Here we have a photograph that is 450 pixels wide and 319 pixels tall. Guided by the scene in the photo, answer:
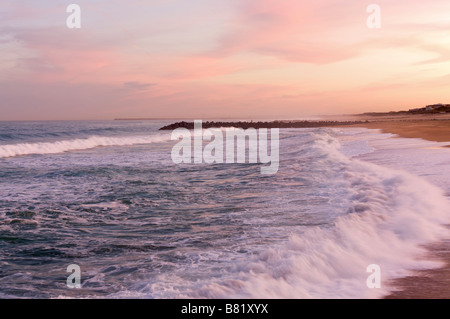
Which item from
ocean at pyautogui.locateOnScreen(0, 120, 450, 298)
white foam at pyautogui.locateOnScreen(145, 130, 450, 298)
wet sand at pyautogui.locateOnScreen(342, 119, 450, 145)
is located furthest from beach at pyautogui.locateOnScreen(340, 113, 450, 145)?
white foam at pyautogui.locateOnScreen(145, 130, 450, 298)

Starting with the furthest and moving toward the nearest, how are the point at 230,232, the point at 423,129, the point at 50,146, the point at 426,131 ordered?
the point at 50,146, the point at 423,129, the point at 426,131, the point at 230,232

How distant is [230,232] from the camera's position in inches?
313

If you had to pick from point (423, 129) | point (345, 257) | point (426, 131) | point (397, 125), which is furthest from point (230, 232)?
point (397, 125)

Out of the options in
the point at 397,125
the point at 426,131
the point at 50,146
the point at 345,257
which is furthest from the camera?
the point at 397,125

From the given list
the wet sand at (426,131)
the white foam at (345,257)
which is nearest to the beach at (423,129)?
the wet sand at (426,131)

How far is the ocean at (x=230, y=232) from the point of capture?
17.8ft

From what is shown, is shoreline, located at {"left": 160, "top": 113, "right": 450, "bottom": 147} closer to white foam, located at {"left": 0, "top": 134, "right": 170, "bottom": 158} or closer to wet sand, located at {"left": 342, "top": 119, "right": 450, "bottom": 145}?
wet sand, located at {"left": 342, "top": 119, "right": 450, "bottom": 145}

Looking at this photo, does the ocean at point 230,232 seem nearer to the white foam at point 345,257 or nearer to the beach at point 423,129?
the white foam at point 345,257

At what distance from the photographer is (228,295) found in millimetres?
4906

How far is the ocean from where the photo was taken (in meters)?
5.43

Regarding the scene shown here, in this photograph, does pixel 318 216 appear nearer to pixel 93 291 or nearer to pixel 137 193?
pixel 93 291

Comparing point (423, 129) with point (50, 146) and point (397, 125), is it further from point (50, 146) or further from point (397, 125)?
point (50, 146)

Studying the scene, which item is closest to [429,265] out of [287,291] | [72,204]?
[287,291]

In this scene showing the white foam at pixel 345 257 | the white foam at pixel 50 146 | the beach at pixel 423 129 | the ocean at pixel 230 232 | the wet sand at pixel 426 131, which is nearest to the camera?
the white foam at pixel 345 257
